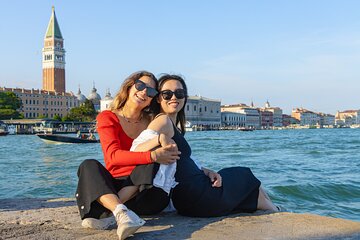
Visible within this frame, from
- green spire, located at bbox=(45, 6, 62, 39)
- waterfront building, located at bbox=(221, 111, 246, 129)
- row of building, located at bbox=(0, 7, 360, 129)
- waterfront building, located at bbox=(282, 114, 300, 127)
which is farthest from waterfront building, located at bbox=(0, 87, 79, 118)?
waterfront building, located at bbox=(282, 114, 300, 127)

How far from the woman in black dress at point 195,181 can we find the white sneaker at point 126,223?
289 millimetres

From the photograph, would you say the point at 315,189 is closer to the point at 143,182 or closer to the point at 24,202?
the point at 24,202

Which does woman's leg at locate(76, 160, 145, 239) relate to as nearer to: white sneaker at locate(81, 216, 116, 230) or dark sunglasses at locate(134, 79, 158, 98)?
white sneaker at locate(81, 216, 116, 230)

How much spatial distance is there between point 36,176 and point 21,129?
3698 cm

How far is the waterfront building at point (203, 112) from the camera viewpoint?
217 ft

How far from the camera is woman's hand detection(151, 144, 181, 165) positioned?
1.68 metres

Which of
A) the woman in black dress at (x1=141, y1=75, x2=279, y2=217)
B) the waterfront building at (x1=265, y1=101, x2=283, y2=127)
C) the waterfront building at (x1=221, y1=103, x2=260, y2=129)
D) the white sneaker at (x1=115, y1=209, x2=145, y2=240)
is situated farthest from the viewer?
the waterfront building at (x1=265, y1=101, x2=283, y2=127)

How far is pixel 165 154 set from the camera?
5.53 feet

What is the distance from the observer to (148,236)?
64.3 inches

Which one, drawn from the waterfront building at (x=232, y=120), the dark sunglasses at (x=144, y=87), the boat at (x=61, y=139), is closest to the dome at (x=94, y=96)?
the waterfront building at (x=232, y=120)

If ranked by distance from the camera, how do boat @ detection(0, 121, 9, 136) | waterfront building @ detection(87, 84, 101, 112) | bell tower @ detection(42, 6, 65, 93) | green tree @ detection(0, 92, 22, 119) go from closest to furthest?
1. boat @ detection(0, 121, 9, 136)
2. green tree @ detection(0, 92, 22, 119)
3. bell tower @ detection(42, 6, 65, 93)
4. waterfront building @ detection(87, 84, 101, 112)

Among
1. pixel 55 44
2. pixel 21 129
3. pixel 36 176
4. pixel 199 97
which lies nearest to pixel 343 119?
pixel 199 97

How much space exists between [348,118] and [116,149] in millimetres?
105315

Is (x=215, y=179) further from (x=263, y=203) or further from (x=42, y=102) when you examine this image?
(x=42, y=102)
